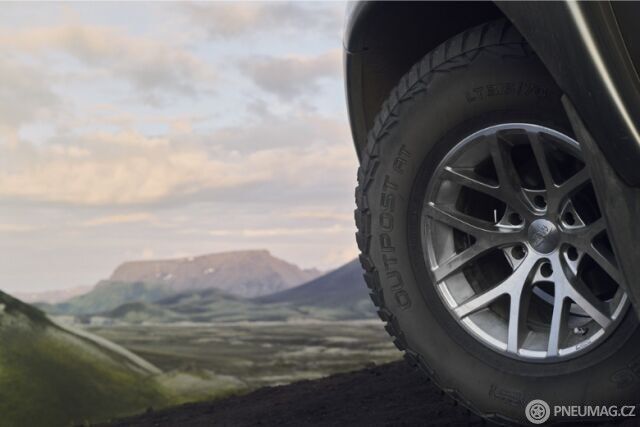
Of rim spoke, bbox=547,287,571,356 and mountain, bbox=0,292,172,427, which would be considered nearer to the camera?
rim spoke, bbox=547,287,571,356

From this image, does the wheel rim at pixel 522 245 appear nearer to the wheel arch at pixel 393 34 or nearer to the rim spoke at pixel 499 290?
the rim spoke at pixel 499 290

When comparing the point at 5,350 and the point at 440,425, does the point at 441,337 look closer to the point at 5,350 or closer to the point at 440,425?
the point at 440,425

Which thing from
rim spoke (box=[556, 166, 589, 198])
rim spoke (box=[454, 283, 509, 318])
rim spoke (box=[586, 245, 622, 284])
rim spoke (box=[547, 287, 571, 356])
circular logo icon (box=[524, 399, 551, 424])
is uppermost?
rim spoke (box=[556, 166, 589, 198])

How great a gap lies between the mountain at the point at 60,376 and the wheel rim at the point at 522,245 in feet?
16.6

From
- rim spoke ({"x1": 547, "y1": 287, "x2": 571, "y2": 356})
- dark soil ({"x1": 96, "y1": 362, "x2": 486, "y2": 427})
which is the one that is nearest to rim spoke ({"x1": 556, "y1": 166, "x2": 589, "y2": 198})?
rim spoke ({"x1": 547, "y1": 287, "x2": 571, "y2": 356})

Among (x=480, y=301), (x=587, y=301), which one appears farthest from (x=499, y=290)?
(x=587, y=301)

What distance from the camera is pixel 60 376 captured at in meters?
7.92

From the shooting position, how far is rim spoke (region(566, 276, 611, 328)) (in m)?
3.12

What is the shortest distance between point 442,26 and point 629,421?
195cm

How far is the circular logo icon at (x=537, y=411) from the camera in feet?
10.6

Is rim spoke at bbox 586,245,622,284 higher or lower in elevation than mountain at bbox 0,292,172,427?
higher

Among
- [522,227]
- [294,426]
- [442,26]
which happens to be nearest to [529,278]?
[522,227]

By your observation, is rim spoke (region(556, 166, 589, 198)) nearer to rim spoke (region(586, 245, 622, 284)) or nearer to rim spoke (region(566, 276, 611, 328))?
rim spoke (region(586, 245, 622, 284))

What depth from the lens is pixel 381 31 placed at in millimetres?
3830
